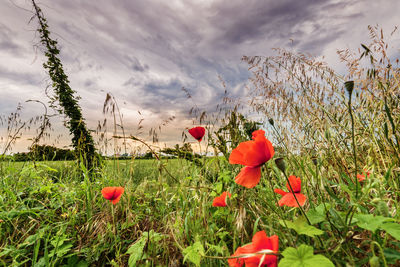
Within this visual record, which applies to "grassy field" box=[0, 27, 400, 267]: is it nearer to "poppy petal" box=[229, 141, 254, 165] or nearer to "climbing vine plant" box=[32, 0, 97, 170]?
"poppy petal" box=[229, 141, 254, 165]

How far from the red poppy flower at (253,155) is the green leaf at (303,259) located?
0.86 feet

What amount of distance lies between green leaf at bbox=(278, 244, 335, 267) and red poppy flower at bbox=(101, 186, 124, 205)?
1.17 m

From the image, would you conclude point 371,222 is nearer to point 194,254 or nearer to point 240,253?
point 240,253

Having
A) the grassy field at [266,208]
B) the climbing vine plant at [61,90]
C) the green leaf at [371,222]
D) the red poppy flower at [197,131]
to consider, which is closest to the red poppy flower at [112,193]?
the grassy field at [266,208]

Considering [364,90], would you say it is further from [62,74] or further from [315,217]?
[62,74]

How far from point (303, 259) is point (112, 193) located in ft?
4.16

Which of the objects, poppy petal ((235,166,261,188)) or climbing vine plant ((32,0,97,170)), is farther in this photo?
climbing vine plant ((32,0,97,170))

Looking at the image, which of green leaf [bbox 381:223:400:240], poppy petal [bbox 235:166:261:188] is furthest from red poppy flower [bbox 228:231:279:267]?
green leaf [bbox 381:223:400:240]

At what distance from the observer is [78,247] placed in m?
1.53

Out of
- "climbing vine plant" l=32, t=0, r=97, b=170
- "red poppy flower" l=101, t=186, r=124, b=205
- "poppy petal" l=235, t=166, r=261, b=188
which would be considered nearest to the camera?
"poppy petal" l=235, t=166, r=261, b=188

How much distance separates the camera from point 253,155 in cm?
81

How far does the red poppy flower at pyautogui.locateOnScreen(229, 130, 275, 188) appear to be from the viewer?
80cm

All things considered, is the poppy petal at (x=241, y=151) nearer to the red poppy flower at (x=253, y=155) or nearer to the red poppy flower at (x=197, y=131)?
the red poppy flower at (x=253, y=155)

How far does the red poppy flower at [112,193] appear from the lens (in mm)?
1461
